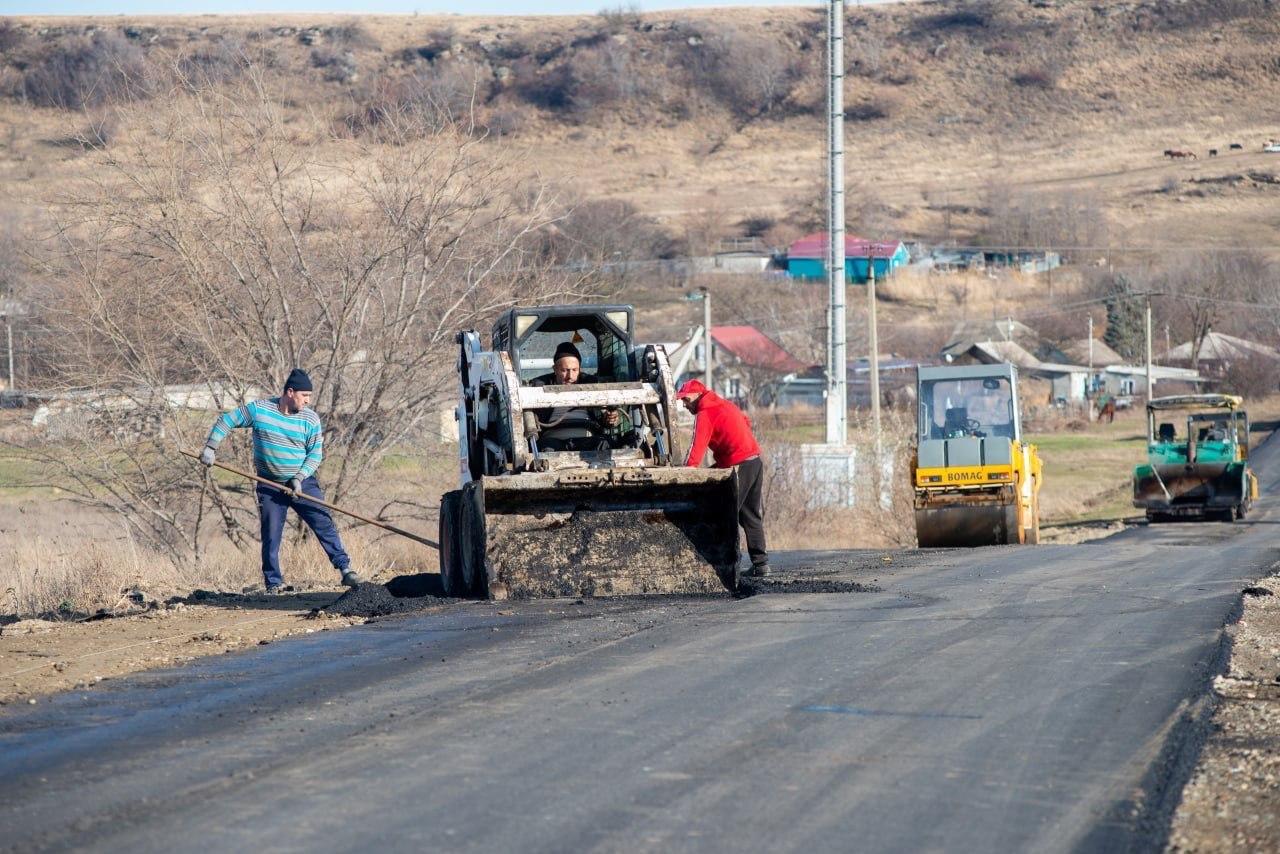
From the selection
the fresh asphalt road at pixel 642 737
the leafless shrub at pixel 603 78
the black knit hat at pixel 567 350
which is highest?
the leafless shrub at pixel 603 78

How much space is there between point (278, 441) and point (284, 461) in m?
0.19

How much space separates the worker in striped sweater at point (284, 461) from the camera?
13836 millimetres

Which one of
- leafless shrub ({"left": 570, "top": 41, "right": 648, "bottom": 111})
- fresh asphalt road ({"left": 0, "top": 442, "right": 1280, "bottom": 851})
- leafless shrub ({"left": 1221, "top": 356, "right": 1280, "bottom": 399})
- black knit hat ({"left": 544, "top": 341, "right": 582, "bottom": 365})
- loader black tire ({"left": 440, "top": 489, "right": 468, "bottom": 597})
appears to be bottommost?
fresh asphalt road ({"left": 0, "top": 442, "right": 1280, "bottom": 851})

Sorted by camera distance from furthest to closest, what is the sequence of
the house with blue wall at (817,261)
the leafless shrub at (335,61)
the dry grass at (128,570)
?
the leafless shrub at (335,61) < the house with blue wall at (817,261) < the dry grass at (128,570)

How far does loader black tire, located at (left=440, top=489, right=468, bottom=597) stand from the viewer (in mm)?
12672

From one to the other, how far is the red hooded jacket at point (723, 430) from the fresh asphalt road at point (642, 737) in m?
2.38

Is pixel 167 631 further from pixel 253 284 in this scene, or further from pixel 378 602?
pixel 253 284

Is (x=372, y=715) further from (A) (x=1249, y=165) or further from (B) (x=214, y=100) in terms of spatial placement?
(A) (x=1249, y=165)

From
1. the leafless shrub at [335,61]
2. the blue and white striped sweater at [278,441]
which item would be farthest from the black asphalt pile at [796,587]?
the leafless shrub at [335,61]

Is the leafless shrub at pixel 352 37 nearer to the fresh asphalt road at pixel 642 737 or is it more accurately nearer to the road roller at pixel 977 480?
the road roller at pixel 977 480

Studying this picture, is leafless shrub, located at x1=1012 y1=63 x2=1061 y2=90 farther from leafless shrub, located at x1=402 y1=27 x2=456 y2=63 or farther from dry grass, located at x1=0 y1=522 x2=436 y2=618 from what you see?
dry grass, located at x1=0 y1=522 x2=436 y2=618

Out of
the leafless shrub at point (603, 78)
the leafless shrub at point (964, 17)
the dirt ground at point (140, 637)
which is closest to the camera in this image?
the dirt ground at point (140, 637)

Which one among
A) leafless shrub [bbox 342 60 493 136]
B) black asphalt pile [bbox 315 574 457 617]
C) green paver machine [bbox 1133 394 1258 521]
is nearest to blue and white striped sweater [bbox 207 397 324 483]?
black asphalt pile [bbox 315 574 457 617]

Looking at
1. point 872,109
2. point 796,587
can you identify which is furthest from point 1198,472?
point 872,109
